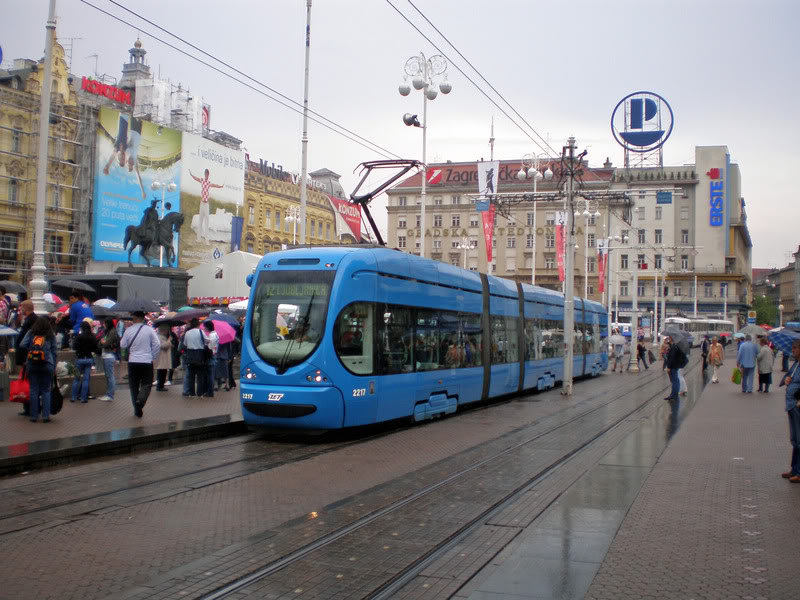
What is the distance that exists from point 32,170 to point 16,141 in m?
2.03

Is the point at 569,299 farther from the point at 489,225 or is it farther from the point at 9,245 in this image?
the point at 9,245

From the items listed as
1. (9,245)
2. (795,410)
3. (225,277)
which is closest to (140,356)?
(795,410)

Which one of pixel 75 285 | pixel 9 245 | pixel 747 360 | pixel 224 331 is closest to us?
pixel 224 331

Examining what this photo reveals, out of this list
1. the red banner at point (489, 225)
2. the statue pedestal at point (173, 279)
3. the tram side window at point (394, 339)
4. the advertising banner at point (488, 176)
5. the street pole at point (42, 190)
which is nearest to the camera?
the tram side window at point (394, 339)

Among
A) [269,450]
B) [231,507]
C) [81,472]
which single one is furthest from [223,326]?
[231,507]

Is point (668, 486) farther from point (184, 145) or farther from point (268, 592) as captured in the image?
point (184, 145)

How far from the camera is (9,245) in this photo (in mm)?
51219

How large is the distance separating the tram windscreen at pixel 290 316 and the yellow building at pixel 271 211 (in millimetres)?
59631

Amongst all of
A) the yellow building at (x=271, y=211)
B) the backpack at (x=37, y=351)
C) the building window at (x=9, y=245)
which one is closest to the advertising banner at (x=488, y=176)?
the backpack at (x=37, y=351)

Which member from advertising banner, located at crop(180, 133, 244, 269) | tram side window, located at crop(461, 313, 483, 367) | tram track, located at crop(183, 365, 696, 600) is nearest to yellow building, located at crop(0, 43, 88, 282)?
advertising banner, located at crop(180, 133, 244, 269)

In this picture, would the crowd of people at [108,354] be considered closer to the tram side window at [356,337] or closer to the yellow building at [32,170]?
the tram side window at [356,337]

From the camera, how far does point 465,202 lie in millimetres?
81375

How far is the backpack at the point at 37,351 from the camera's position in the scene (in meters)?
12.4

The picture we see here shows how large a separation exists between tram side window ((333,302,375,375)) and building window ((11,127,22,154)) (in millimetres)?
46058
